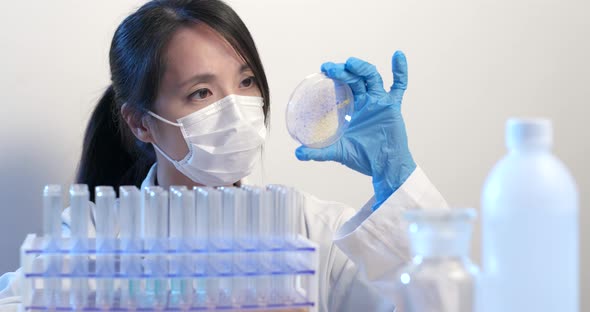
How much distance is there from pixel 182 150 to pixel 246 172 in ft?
0.51

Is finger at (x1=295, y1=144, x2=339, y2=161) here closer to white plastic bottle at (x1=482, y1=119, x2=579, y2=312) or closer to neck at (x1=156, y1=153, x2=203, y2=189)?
neck at (x1=156, y1=153, x2=203, y2=189)

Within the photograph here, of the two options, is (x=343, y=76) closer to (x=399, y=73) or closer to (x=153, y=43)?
(x=399, y=73)

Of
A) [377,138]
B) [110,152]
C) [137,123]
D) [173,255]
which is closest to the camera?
[173,255]

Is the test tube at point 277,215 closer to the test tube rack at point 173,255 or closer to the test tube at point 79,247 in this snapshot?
the test tube rack at point 173,255

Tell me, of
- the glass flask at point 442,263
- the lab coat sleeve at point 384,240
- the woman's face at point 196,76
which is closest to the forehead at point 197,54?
the woman's face at point 196,76

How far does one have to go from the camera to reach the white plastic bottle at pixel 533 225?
2.49ft

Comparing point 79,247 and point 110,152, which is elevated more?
point 110,152

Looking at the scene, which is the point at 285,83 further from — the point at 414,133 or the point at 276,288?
the point at 276,288

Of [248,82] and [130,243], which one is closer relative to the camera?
[130,243]

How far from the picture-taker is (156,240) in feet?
3.50

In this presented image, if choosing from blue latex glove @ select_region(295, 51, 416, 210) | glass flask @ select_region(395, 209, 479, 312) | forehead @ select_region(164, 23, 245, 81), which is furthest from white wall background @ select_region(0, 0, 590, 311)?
glass flask @ select_region(395, 209, 479, 312)

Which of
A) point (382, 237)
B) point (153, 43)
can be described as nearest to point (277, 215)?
point (382, 237)

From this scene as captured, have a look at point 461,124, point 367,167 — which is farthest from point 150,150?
point 461,124

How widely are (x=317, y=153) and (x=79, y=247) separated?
0.53 metres
